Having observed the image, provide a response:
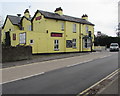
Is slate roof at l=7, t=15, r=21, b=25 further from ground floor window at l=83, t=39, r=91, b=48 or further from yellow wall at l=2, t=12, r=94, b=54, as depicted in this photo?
ground floor window at l=83, t=39, r=91, b=48

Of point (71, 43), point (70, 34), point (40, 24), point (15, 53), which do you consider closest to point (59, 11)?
point (70, 34)

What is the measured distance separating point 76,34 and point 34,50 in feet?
33.9

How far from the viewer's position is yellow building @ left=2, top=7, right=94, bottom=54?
22688 mm

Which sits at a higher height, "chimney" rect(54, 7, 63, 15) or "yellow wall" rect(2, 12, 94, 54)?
"chimney" rect(54, 7, 63, 15)

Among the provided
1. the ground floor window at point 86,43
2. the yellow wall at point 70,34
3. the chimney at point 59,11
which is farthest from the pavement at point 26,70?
the ground floor window at point 86,43

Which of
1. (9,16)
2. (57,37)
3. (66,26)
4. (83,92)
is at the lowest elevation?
(83,92)

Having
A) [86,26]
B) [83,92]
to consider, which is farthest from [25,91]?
[86,26]

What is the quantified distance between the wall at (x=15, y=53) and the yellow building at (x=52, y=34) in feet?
17.8

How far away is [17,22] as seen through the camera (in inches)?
1318

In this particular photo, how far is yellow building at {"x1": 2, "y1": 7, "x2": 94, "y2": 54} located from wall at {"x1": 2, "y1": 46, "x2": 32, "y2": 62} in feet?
17.8

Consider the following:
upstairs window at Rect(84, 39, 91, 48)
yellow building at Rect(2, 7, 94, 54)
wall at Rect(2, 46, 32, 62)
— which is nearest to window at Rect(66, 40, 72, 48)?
yellow building at Rect(2, 7, 94, 54)

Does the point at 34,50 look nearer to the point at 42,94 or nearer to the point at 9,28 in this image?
the point at 9,28

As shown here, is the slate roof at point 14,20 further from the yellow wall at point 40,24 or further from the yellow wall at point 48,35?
the yellow wall at point 40,24

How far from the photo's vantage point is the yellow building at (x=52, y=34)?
22.7m
